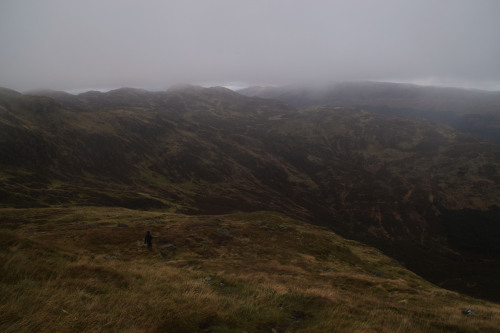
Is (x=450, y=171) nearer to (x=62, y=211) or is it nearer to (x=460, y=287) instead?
(x=460, y=287)

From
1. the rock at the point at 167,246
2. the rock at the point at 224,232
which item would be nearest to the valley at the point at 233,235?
the rock at the point at 224,232

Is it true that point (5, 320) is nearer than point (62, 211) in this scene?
Yes

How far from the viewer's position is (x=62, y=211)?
65.9 meters

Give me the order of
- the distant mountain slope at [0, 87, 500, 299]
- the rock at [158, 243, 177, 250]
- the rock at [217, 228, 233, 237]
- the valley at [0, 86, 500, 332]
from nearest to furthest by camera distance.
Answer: the valley at [0, 86, 500, 332]
the rock at [158, 243, 177, 250]
the rock at [217, 228, 233, 237]
the distant mountain slope at [0, 87, 500, 299]

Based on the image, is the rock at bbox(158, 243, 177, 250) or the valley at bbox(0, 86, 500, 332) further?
the rock at bbox(158, 243, 177, 250)

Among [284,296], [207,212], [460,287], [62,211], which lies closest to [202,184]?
[207,212]

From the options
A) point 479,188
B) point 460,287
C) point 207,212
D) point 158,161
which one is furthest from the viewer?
point 158,161

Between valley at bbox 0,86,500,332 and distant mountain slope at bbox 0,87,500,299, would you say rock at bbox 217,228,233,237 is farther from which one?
distant mountain slope at bbox 0,87,500,299

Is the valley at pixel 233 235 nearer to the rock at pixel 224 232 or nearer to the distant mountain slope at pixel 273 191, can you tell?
the rock at pixel 224 232

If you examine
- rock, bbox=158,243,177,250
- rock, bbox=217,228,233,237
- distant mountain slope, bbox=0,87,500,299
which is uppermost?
rock, bbox=158,243,177,250

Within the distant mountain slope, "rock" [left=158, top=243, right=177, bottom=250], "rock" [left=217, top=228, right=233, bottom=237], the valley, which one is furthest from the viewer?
the distant mountain slope

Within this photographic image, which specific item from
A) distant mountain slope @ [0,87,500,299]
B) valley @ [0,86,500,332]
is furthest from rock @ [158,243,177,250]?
distant mountain slope @ [0,87,500,299]

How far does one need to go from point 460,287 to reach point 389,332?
94652 millimetres

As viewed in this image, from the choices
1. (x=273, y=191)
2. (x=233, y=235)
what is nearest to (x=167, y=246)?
(x=233, y=235)
